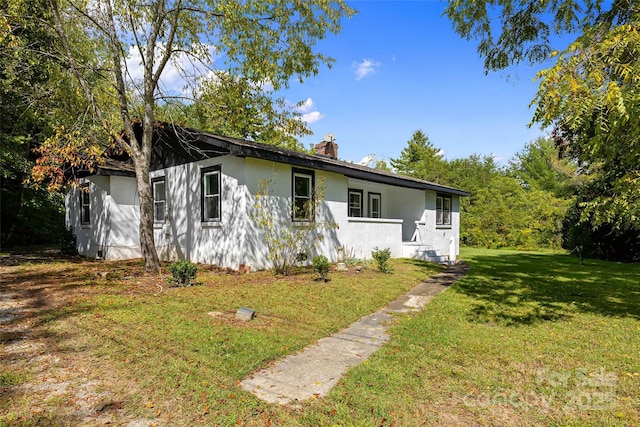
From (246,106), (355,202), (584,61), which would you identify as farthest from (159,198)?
(584,61)

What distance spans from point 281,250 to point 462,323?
223 inches

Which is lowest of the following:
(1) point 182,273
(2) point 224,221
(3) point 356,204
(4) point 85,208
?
(1) point 182,273

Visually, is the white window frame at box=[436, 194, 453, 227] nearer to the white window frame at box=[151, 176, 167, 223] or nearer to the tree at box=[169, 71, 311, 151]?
the tree at box=[169, 71, 311, 151]

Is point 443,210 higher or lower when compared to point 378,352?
higher

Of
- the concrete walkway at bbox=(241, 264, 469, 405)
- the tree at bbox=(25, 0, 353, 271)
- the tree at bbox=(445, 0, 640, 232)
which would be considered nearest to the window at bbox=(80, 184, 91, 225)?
the tree at bbox=(25, 0, 353, 271)

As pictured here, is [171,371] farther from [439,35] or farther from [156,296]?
[439,35]

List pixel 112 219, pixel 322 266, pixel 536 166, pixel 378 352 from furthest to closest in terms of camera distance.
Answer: pixel 536 166
pixel 112 219
pixel 322 266
pixel 378 352

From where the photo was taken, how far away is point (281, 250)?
1012cm

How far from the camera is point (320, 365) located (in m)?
3.88

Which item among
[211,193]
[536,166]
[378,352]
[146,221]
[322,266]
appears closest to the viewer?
[378,352]

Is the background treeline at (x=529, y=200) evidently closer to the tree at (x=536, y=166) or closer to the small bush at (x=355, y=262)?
the tree at (x=536, y=166)

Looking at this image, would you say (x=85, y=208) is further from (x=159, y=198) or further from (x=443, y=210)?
(x=443, y=210)

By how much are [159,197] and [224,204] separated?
4.10 meters

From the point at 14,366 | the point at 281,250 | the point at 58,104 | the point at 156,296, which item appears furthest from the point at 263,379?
the point at 58,104
